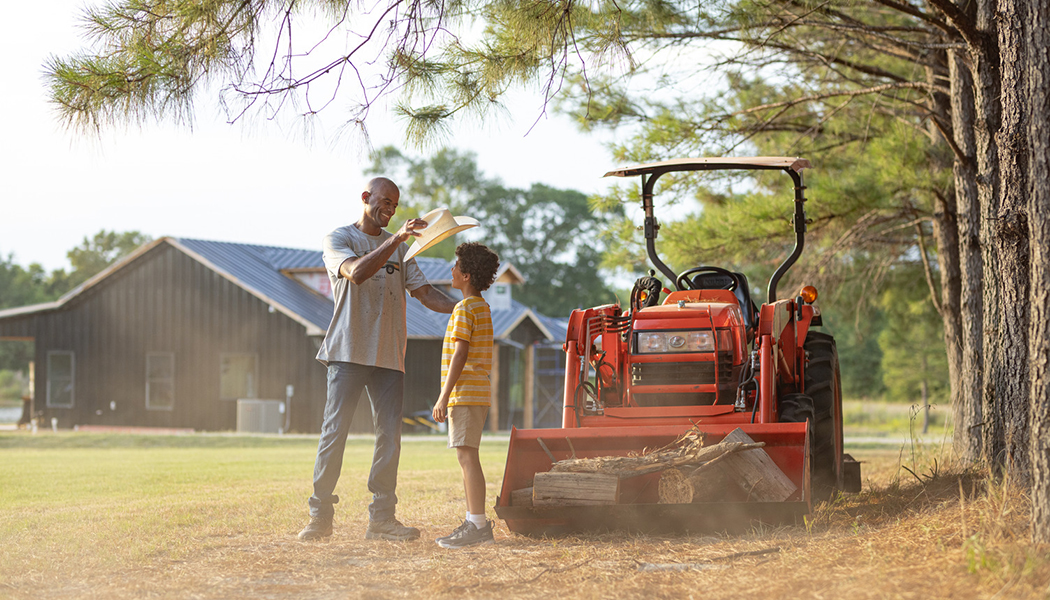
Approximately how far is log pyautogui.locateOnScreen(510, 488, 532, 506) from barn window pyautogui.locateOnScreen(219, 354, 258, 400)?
19.3 metres

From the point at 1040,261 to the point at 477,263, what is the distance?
2678mm

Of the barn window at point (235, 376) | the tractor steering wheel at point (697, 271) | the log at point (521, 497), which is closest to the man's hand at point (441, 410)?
the log at point (521, 497)

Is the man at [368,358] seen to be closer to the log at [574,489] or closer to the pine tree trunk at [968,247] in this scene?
the log at [574,489]

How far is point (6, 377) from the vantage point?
60.0 m

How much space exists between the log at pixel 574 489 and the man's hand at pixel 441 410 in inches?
23.3

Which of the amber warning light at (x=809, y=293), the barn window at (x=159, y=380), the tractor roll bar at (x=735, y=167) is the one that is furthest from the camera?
the barn window at (x=159, y=380)

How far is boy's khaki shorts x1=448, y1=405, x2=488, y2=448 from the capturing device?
5262 millimetres

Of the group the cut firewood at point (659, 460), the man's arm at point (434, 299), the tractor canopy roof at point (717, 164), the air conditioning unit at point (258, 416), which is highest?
the tractor canopy roof at point (717, 164)

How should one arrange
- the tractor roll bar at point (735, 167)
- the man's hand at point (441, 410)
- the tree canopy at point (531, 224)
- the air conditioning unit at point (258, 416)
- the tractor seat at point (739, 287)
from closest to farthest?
the man's hand at point (441, 410), the tractor seat at point (739, 287), the tractor roll bar at point (735, 167), the air conditioning unit at point (258, 416), the tree canopy at point (531, 224)

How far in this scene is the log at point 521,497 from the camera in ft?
17.8

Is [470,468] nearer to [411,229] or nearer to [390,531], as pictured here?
[390,531]

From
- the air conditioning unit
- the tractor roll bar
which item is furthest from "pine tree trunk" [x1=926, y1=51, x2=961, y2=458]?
the air conditioning unit

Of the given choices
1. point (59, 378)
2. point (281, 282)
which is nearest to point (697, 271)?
point (281, 282)

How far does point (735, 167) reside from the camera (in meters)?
7.06
